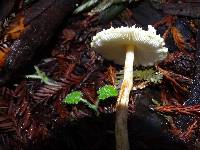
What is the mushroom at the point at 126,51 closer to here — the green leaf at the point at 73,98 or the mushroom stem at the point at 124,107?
the mushroom stem at the point at 124,107

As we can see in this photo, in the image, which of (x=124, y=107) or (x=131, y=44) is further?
(x=131, y=44)

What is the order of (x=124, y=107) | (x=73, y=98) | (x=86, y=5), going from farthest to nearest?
(x=86, y=5) → (x=73, y=98) → (x=124, y=107)

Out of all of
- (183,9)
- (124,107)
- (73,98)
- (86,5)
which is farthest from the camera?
(86,5)

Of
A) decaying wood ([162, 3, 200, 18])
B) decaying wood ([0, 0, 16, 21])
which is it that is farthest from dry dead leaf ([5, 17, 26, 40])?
decaying wood ([162, 3, 200, 18])

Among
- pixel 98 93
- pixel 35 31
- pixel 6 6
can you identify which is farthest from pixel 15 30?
pixel 98 93

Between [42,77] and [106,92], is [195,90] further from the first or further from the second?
[42,77]

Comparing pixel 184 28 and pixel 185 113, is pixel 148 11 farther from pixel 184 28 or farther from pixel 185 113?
pixel 185 113

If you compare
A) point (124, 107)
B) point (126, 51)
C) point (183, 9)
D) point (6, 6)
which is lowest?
point (124, 107)

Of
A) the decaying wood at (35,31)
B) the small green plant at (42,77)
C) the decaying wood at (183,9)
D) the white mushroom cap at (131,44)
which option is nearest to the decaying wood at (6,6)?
the decaying wood at (35,31)

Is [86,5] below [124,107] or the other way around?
the other way around
